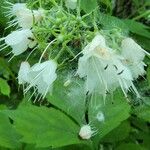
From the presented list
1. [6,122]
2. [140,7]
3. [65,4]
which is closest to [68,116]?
[6,122]

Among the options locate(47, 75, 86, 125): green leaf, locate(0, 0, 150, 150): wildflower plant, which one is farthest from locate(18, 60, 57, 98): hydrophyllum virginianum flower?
locate(47, 75, 86, 125): green leaf

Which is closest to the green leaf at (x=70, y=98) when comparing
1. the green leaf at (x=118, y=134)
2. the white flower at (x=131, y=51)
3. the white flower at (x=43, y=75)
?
the green leaf at (x=118, y=134)

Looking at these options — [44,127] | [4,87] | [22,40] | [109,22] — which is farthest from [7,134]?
[109,22]

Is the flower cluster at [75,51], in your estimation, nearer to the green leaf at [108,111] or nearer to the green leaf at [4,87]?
the green leaf at [108,111]

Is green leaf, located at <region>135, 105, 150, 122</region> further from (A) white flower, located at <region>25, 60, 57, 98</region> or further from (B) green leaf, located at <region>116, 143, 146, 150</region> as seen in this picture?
(A) white flower, located at <region>25, 60, 57, 98</region>

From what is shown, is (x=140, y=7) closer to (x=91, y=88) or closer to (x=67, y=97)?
(x=67, y=97)

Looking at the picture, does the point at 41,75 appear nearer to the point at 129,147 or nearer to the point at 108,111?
the point at 108,111
